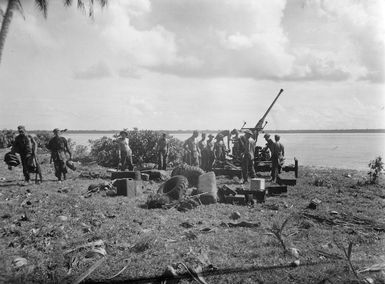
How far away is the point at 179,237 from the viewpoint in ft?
22.6

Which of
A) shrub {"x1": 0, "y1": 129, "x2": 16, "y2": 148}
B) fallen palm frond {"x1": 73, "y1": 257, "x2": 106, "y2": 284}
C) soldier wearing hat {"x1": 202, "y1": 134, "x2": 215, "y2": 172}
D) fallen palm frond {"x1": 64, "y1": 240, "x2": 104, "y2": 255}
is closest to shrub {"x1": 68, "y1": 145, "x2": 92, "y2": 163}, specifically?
shrub {"x1": 0, "y1": 129, "x2": 16, "y2": 148}

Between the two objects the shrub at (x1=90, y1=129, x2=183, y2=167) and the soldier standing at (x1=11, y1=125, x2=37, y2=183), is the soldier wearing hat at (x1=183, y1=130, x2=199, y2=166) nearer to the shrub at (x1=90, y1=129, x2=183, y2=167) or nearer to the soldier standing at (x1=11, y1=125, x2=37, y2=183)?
the shrub at (x1=90, y1=129, x2=183, y2=167)

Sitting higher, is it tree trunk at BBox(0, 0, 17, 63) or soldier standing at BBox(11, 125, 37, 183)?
tree trunk at BBox(0, 0, 17, 63)

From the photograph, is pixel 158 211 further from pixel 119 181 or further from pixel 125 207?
pixel 119 181

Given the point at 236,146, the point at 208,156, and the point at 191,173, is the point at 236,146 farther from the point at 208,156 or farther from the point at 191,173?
the point at 191,173

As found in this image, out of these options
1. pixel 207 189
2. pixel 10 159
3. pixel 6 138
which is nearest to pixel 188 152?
pixel 207 189

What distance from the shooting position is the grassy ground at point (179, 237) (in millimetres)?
5324

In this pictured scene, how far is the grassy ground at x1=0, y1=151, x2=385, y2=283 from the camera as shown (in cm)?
532

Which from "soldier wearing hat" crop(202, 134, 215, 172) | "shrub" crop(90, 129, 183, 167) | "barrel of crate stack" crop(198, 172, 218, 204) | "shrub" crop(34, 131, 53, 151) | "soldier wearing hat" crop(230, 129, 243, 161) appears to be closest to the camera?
"barrel of crate stack" crop(198, 172, 218, 204)

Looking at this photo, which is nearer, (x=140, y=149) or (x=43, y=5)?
(x=43, y=5)

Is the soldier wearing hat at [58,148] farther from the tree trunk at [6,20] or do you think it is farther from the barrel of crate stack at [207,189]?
the barrel of crate stack at [207,189]

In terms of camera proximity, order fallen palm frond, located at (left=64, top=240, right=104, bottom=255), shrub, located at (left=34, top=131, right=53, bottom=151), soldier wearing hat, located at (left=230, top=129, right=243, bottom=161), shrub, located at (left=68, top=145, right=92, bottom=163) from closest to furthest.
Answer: fallen palm frond, located at (left=64, top=240, right=104, bottom=255) < soldier wearing hat, located at (left=230, top=129, right=243, bottom=161) < shrub, located at (left=68, top=145, right=92, bottom=163) < shrub, located at (left=34, top=131, right=53, bottom=151)

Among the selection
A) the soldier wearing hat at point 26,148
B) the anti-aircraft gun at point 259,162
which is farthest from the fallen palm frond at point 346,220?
the soldier wearing hat at point 26,148

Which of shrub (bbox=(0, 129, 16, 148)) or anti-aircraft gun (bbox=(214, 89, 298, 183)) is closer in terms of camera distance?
anti-aircraft gun (bbox=(214, 89, 298, 183))
